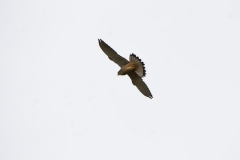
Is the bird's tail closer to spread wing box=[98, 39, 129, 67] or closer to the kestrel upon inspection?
the kestrel

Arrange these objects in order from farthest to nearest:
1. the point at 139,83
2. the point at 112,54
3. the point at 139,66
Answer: the point at 112,54, the point at 139,83, the point at 139,66

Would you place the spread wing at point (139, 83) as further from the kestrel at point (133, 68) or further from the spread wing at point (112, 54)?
the spread wing at point (112, 54)

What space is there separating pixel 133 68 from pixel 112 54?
73cm

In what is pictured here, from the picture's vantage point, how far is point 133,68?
756cm

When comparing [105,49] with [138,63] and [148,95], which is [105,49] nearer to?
[138,63]

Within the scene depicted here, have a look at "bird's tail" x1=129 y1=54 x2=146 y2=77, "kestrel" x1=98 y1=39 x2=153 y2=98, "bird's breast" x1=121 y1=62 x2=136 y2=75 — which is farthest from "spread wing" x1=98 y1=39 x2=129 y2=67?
"bird's tail" x1=129 y1=54 x2=146 y2=77

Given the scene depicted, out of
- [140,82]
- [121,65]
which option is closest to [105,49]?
[121,65]

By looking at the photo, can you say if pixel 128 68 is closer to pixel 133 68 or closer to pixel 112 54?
pixel 133 68

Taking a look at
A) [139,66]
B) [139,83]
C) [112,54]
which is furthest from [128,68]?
[112,54]

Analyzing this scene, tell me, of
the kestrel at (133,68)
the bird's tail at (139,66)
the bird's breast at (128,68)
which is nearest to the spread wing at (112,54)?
the kestrel at (133,68)

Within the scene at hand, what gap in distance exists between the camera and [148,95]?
7562 millimetres

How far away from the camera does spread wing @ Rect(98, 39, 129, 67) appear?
25.8ft

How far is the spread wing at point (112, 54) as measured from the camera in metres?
7.85

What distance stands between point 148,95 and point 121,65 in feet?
3.82
